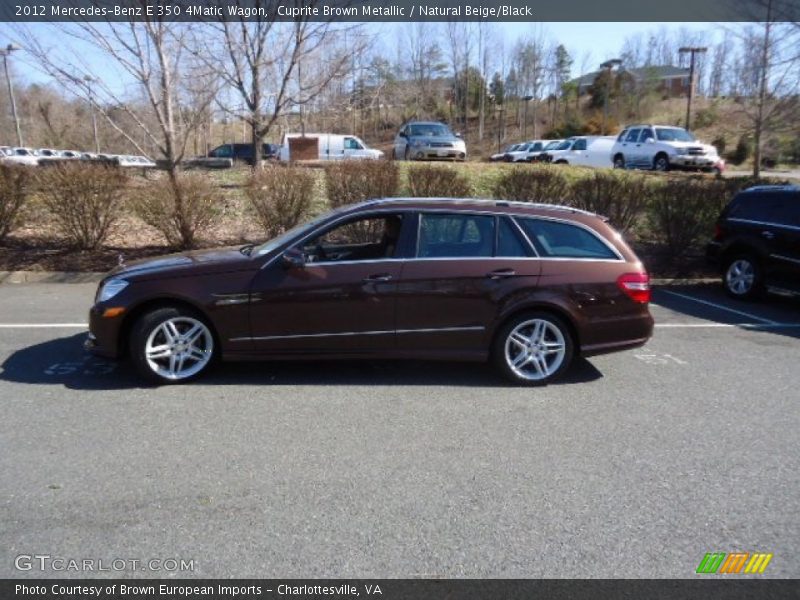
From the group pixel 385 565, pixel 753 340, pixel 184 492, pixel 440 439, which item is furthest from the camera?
pixel 753 340

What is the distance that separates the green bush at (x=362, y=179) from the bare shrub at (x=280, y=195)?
452 millimetres

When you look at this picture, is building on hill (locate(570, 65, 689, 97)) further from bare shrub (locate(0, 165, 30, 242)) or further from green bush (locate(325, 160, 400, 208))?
bare shrub (locate(0, 165, 30, 242))

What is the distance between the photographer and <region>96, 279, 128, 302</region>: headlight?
16.2ft

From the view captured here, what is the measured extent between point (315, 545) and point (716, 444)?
290cm

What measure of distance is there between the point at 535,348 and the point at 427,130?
18177 mm

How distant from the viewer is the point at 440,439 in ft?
13.4

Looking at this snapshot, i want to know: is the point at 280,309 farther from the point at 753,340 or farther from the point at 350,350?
the point at 753,340

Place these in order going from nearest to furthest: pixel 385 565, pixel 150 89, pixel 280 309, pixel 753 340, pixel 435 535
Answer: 1. pixel 385 565
2. pixel 435 535
3. pixel 280 309
4. pixel 753 340
5. pixel 150 89

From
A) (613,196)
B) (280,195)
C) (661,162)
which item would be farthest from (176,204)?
(661,162)

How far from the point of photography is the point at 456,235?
5.25 m

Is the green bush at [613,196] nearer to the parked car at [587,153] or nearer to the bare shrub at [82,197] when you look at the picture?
the bare shrub at [82,197]

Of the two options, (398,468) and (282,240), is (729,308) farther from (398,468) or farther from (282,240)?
(398,468)

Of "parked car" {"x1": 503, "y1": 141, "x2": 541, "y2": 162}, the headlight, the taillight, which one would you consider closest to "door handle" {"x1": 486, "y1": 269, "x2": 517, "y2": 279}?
the taillight
